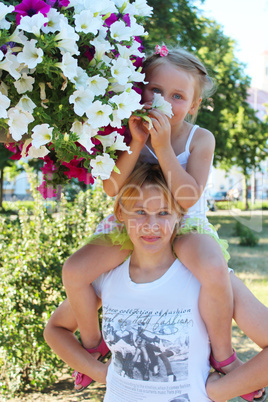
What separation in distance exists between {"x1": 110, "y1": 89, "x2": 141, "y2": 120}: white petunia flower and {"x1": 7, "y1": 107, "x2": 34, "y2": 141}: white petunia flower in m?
0.35

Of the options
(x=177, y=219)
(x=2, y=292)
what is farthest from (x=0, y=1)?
(x=2, y=292)

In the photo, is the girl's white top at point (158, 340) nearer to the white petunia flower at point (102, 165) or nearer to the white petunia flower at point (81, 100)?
the white petunia flower at point (102, 165)

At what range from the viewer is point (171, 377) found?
207cm

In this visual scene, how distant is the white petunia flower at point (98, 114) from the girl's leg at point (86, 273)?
87 centimetres

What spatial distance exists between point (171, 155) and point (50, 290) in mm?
3063

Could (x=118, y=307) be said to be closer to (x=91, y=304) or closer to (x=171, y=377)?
(x=91, y=304)

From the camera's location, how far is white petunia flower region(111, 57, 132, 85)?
1.80 meters

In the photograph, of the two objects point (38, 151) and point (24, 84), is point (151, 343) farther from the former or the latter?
point (24, 84)

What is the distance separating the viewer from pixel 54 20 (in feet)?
5.41

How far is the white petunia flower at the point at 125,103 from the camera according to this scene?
1.79 metres

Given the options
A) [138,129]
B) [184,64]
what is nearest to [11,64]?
[138,129]

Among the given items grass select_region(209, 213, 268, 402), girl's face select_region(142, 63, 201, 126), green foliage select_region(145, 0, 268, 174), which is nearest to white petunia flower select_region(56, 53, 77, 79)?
girl's face select_region(142, 63, 201, 126)

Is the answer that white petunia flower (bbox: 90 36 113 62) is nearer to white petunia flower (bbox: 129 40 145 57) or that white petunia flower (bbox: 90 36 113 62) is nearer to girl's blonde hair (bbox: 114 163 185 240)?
white petunia flower (bbox: 129 40 145 57)

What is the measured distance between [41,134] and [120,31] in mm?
566
